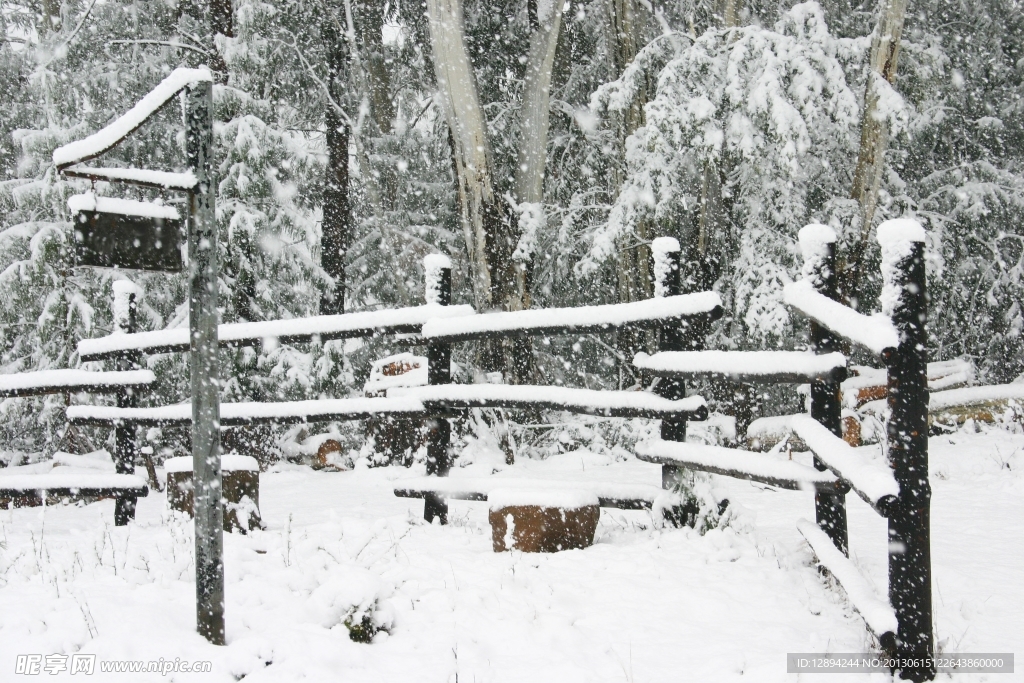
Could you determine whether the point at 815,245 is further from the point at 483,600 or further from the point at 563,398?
the point at 483,600

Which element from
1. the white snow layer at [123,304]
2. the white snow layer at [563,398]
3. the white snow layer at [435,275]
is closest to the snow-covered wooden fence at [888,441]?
the white snow layer at [563,398]

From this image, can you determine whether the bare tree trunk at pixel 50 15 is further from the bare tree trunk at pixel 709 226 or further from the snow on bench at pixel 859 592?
the snow on bench at pixel 859 592

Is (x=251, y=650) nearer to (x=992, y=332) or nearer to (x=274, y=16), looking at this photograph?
(x=274, y=16)

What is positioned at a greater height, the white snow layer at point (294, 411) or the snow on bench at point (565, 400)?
the snow on bench at point (565, 400)

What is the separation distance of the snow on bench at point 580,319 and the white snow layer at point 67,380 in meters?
2.75

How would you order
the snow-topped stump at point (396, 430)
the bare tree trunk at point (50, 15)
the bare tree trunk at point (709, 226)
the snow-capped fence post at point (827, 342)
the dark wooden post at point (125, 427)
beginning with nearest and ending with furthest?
the snow-capped fence post at point (827, 342) < the dark wooden post at point (125, 427) < the snow-topped stump at point (396, 430) < the bare tree trunk at point (709, 226) < the bare tree trunk at point (50, 15)

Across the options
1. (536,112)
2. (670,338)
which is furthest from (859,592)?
(536,112)

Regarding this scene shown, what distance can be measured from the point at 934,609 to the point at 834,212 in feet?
27.4

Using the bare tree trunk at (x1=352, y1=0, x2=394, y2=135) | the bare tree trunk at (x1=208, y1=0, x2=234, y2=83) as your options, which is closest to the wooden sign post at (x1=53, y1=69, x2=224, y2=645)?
the bare tree trunk at (x1=208, y1=0, x2=234, y2=83)

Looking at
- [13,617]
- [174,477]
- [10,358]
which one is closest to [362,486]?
[174,477]

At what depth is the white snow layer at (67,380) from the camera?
644 centimetres

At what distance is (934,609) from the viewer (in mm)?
3732

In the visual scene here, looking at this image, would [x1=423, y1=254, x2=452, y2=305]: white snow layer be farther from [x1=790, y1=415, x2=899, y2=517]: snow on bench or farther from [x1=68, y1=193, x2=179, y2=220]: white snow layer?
[x1=790, y1=415, x2=899, y2=517]: snow on bench

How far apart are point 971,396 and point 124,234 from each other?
34.7ft
